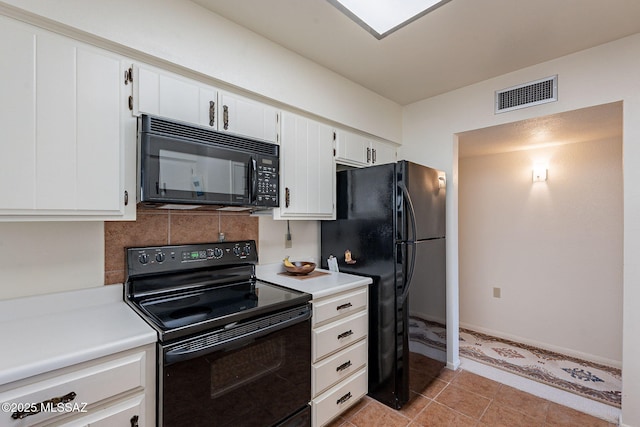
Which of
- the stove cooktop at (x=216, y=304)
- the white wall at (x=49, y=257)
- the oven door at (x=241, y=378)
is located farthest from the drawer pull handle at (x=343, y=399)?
the white wall at (x=49, y=257)

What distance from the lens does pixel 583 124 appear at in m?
2.40

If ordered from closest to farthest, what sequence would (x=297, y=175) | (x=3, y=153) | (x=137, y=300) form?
(x=3, y=153)
(x=137, y=300)
(x=297, y=175)

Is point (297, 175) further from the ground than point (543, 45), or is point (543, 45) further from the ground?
point (543, 45)

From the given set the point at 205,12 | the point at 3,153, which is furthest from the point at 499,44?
the point at 3,153

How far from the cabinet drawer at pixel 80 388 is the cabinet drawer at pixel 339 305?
0.95 m

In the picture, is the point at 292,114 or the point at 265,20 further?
the point at 292,114

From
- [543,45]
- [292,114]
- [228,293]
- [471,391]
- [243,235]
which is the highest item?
[543,45]

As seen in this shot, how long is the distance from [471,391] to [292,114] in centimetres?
251

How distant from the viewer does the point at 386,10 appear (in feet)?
4.77

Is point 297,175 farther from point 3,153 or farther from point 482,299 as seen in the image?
point 482,299

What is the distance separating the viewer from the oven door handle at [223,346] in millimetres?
1186

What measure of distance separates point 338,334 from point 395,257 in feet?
2.12

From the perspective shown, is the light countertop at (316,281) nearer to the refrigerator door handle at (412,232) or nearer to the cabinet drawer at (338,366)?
the refrigerator door handle at (412,232)

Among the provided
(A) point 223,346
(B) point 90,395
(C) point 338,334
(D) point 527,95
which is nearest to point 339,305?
(C) point 338,334
